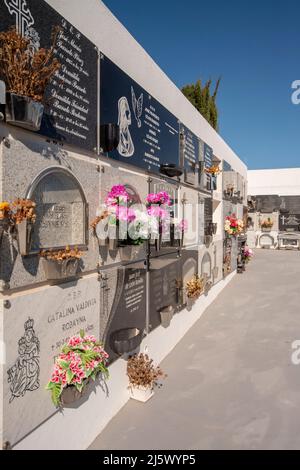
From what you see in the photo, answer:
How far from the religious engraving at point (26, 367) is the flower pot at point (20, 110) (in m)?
1.41

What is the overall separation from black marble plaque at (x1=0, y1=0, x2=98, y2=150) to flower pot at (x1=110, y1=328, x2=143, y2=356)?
2064mm

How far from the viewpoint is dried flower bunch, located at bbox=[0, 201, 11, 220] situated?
6.58 ft

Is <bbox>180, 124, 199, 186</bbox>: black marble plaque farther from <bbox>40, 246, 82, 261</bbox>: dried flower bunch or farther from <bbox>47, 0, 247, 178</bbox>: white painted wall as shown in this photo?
<bbox>40, 246, 82, 261</bbox>: dried flower bunch

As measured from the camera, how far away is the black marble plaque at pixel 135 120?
3458 mm

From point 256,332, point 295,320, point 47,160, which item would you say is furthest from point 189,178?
point 47,160

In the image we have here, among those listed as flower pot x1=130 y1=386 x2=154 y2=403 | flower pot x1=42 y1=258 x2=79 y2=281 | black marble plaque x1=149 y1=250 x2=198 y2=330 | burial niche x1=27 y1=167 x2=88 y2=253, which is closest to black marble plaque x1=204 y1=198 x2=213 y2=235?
black marble plaque x1=149 y1=250 x2=198 y2=330

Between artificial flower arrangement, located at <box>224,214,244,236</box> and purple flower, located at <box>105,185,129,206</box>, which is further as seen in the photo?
artificial flower arrangement, located at <box>224,214,244,236</box>

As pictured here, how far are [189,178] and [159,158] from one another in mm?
1710

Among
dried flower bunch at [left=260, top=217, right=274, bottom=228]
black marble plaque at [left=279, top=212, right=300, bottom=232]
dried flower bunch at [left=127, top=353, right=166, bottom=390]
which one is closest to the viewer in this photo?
dried flower bunch at [left=127, top=353, right=166, bottom=390]

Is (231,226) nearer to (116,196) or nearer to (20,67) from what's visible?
(116,196)

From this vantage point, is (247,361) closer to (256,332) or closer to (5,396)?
(256,332)

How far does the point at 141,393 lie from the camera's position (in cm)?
389

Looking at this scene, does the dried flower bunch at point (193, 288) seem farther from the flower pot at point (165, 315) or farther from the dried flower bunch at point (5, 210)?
the dried flower bunch at point (5, 210)

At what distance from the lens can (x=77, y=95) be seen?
2902mm
